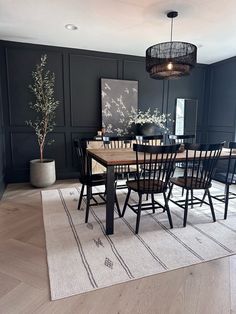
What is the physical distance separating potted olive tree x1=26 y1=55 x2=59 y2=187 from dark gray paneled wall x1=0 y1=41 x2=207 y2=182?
111 mm

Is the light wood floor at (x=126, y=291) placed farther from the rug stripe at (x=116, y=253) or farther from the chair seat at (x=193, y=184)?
the chair seat at (x=193, y=184)

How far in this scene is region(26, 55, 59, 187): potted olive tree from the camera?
3896 millimetres

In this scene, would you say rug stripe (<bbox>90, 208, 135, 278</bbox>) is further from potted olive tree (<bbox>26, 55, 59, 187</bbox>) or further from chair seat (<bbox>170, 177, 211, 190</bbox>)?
potted olive tree (<bbox>26, 55, 59, 187</bbox>)

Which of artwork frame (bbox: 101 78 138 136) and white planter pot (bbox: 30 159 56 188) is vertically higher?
artwork frame (bbox: 101 78 138 136)

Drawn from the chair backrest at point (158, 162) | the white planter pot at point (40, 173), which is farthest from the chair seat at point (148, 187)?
the white planter pot at point (40, 173)

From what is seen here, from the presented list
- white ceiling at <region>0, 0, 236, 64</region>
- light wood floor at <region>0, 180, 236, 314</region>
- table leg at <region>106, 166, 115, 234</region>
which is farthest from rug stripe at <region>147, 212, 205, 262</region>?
white ceiling at <region>0, 0, 236, 64</region>

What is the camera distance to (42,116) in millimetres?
4164

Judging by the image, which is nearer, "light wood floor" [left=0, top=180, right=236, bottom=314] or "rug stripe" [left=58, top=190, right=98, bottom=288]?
"light wood floor" [left=0, top=180, right=236, bottom=314]

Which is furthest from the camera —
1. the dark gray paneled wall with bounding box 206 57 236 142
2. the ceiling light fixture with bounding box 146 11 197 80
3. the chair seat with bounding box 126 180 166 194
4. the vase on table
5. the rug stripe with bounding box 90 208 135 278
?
the dark gray paneled wall with bounding box 206 57 236 142

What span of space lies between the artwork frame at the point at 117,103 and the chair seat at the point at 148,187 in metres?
2.16

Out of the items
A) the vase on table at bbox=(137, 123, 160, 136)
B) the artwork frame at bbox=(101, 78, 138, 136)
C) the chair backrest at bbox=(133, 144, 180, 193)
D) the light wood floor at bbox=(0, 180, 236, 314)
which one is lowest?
the light wood floor at bbox=(0, 180, 236, 314)

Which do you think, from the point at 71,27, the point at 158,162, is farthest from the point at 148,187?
the point at 71,27

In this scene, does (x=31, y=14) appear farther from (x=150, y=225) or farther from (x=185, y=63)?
(x=150, y=225)

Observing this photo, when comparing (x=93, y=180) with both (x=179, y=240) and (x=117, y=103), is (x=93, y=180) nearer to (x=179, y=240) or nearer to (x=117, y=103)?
(x=179, y=240)
